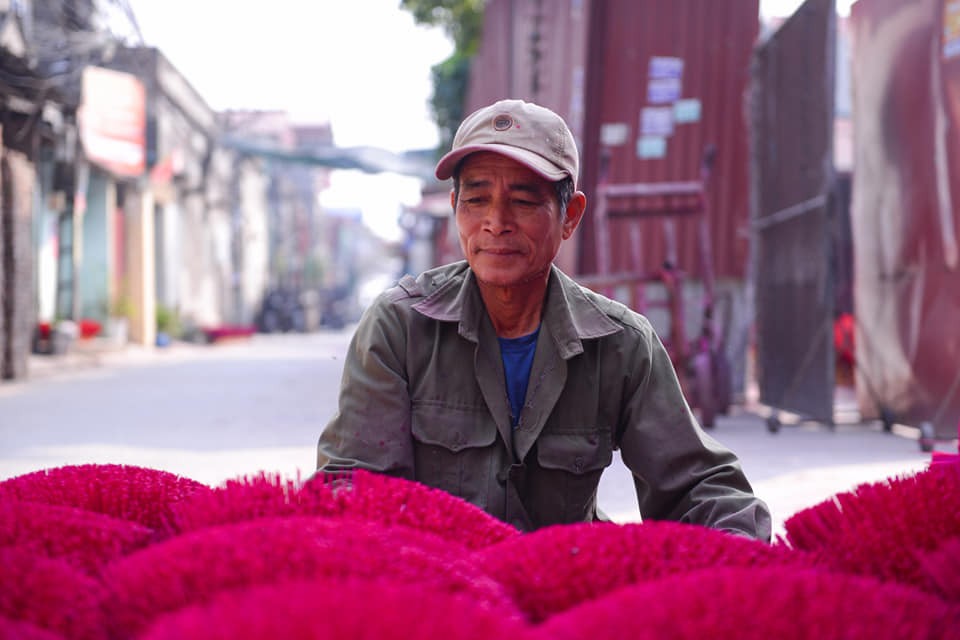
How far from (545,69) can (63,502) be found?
1106cm

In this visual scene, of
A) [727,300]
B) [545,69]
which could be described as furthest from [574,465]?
[545,69]

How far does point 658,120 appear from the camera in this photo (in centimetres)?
955

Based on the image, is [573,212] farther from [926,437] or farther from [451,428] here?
[926,437]

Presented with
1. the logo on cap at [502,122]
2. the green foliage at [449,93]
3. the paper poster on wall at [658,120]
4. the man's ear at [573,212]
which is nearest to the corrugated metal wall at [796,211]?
the paper poster on wall at [658,120]

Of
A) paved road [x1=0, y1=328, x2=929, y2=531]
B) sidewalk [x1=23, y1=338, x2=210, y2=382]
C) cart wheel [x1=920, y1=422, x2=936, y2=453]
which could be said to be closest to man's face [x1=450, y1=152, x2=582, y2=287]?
paved road [x1=0, y1=328, x2=929, y2=531]

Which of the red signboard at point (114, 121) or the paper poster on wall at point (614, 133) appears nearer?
the paper poster on wall at point (614, 133)

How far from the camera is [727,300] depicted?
31.7ft

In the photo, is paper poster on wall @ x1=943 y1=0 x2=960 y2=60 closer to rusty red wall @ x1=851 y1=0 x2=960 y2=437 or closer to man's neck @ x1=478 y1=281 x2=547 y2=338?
rusty red wall @ x1=851 y1=0 x2=960 y2=437

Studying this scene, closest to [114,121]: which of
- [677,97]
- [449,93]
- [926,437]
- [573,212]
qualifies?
[449,93]

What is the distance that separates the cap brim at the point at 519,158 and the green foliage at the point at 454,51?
1490 centimetres

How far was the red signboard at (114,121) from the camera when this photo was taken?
18.0 metres

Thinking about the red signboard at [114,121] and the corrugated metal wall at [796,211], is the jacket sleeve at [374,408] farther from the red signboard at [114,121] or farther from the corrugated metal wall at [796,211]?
the red signboard at [114,121]

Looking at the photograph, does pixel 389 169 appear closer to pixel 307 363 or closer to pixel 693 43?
pixel 307 363

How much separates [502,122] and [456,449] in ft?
1.90
